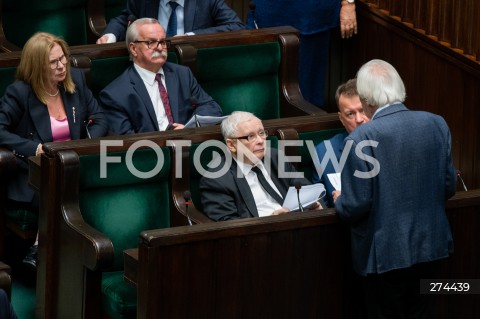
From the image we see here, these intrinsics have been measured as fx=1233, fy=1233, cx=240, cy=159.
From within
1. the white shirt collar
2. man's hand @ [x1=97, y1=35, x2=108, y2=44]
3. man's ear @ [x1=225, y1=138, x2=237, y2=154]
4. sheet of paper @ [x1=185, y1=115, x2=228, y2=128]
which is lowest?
man's ear @ [x1=225, y1=138, x2=237, y2=154]

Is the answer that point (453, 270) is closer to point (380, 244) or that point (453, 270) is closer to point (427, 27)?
point (380, 244)

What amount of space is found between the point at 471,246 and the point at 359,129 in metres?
0.55

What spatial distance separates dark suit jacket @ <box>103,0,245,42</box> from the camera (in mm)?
4676

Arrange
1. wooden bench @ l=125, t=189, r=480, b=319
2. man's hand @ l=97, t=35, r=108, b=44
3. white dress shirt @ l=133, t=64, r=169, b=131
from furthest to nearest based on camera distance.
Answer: man's hand @ l=97, t=35, r=108, b=44 → white dress shirt @ l=133, t=64, r=169, b=131 → wooden bench @ l=125, t=189, r=480, b=319

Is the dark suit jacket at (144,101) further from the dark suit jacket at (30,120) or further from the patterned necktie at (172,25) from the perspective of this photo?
the patterned necktie at (172,25)

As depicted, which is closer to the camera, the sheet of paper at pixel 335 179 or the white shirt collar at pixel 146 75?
the sheet of paper at pixel 335 179

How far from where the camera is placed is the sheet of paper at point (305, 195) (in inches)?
135

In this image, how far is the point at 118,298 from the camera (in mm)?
3404

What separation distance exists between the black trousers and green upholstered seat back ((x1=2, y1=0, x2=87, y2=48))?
212cm

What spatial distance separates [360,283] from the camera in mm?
3328

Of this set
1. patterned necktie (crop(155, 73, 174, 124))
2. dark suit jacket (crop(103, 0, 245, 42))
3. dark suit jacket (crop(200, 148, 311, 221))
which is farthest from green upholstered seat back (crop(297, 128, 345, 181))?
dark suit jacket (crop(103, 0, 245, 42))

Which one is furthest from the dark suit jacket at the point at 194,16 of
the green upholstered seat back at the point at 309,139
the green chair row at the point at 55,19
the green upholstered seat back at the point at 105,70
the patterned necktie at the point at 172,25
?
the green upholstered seat back at the point at 309,139

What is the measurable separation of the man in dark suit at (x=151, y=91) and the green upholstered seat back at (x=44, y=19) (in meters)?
0.67

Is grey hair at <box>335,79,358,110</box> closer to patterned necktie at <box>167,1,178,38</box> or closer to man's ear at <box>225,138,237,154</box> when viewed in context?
man's ear at <box>225,138,237,154</box>
